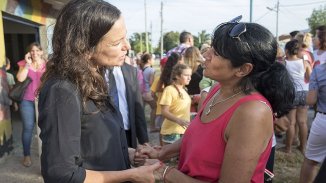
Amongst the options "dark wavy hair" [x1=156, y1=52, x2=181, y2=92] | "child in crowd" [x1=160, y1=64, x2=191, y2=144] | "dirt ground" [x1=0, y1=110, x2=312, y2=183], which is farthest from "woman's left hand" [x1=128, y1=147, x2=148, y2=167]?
"dirt ground" [x1=0, y1=110, x2=312, y2=183]

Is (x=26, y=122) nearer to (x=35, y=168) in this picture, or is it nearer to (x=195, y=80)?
(x=35, y=168)

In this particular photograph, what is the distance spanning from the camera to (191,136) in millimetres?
1687

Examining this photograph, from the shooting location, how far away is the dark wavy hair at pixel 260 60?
1.47 m

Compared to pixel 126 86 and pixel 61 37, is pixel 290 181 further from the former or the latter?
pixel 61 37

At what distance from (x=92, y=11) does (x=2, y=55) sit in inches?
189

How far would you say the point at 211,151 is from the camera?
59.9 inches

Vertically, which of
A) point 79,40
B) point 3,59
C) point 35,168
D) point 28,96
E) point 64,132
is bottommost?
point 35,168

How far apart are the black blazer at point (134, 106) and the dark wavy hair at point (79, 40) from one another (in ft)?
6.89

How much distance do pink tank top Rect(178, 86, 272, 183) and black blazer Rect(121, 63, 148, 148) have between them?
78.1 inches

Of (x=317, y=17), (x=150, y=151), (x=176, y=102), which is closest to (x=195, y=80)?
(x=176, y=102)

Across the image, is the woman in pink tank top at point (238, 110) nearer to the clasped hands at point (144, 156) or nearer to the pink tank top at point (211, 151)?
the pink tank top at point (211, 151)

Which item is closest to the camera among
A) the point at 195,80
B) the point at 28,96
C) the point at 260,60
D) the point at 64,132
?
the point at 64,132

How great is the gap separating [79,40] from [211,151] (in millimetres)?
778

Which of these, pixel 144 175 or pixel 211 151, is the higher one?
pixel 211 151
